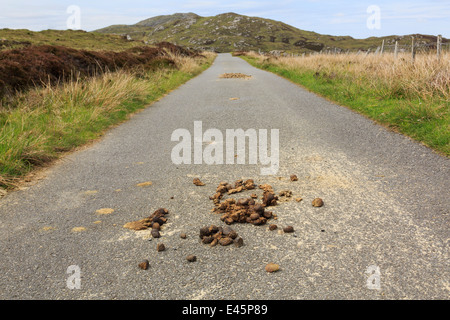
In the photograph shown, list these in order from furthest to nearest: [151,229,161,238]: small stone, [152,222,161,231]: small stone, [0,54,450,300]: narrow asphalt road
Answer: [152,222,161,231]: small stone < [151,229,161,238]: small stone < [0,54,450,300]: narrow asphalt road

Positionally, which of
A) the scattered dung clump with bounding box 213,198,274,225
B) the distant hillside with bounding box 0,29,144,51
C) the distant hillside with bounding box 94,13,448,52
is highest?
the distant hillside with bounding box 94,13,448,52

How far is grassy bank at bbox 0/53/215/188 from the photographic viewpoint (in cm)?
536

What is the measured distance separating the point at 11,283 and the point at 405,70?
37.5ft

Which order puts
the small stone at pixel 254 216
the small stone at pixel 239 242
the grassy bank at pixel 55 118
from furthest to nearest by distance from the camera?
1. the grassy bank at pixel 55 118
2. the small stone at pixel 254 216
3. the small stone at pixel 239 242

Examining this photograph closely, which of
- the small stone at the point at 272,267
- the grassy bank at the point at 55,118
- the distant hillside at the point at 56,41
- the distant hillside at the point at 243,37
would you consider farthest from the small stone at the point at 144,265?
the distant hillside at the point at 243,37

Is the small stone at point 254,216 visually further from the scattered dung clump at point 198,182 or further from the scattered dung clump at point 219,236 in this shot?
the scattered dung clump at point 198,182

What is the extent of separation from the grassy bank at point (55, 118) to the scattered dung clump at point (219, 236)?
122 inches

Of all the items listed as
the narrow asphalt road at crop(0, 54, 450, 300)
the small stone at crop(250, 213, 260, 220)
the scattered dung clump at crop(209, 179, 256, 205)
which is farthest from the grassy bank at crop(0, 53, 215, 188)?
the small stone at crop(250, 213, 260, 220)

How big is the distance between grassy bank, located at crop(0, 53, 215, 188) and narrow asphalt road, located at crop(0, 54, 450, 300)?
0.49m

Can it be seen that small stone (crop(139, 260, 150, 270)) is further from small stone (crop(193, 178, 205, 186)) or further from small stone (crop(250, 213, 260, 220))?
small stone (crop(193, 178, 205, 186))

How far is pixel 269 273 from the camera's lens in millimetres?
2695

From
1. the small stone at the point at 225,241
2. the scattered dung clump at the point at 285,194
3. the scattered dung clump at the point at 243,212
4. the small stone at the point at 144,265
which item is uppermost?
the scattered dung clump at the point at 285,194

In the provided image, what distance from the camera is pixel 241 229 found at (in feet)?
11.3

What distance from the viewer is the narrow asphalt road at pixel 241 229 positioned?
8.39ft
